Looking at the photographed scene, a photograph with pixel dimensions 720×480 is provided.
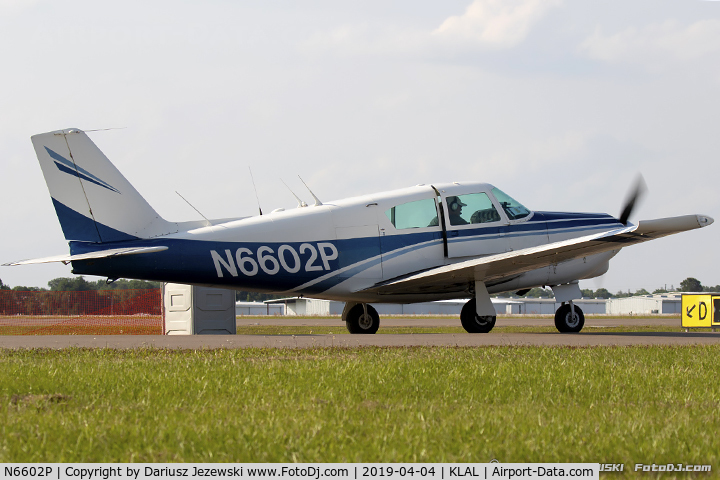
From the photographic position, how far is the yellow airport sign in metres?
23.7

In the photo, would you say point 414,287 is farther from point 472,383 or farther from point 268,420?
point 268,420

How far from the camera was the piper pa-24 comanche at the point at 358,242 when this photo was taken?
49.2 ft

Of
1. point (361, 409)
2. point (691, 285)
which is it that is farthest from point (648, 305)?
point (361, 409)

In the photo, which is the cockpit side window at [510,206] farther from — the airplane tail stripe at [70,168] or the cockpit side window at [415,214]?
the airplane tail stripe at [70,168]

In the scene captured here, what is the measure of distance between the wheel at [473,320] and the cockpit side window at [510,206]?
2334 millimetres

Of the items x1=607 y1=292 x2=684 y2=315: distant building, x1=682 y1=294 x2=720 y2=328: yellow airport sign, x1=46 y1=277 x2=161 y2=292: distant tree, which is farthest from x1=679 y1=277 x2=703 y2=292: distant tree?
x1=682 y1=294 x2=720 y2=328: yellow airport sign

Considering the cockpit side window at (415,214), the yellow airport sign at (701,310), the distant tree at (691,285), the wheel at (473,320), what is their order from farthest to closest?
1. the distant tree at (691,285)
2. the yellow airport sign at (701,310)
3. the wheel at (473,320)
4. the cockpit side window at (415,214)

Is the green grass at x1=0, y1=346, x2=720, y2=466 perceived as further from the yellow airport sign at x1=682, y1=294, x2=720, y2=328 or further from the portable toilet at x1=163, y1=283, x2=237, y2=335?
the yellow airport sign at x1=682, y1=294, x2=720, y2=328

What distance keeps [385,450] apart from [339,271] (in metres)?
12.4

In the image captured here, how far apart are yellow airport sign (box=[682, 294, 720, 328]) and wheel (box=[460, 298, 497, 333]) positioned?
374 inches

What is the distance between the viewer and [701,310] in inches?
949

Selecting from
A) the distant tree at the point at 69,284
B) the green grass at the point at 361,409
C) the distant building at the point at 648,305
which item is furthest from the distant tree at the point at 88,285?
the green grass at the point at 361,409

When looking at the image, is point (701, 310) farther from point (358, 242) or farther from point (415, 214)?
point (358, 242)

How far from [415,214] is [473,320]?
302 cm
